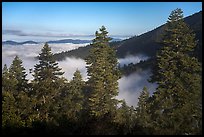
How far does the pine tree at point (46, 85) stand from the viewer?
30.2 m

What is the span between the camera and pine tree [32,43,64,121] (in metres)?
30.2

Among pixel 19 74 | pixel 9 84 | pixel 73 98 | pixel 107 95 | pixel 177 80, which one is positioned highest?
pixel 177 80

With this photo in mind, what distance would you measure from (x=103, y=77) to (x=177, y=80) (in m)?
6.63

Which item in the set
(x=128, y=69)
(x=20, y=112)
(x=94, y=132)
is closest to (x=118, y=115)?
(x=20, y=112)

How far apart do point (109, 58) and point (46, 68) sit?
21.4 ft

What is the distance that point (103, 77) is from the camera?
93.9 ft

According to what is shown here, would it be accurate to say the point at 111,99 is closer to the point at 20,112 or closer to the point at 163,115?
the point at 163,115

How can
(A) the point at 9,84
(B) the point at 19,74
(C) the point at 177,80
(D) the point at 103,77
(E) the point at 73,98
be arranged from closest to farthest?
(C) the point at 177,80, (D) the point at 103,77, (A) the point at 9,84, (E) the point at 73,98, (B) the point at 19,74

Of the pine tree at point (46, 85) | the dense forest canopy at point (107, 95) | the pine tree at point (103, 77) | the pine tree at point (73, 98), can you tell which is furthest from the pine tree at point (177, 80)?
the pine tree at point (46, 85)

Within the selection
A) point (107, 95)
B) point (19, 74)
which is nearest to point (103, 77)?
point (107, 95)

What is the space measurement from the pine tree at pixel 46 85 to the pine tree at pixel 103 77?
3938 mm

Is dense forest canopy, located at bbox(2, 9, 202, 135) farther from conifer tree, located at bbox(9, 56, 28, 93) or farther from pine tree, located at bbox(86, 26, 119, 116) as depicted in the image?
conifer tree, located at bbox(9, 56, 28, 93)

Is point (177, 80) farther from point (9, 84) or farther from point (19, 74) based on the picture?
point (19, 74)

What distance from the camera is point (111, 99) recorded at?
1151 inches
